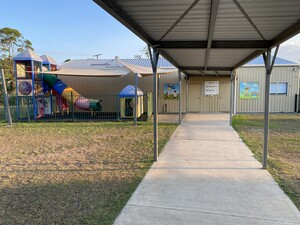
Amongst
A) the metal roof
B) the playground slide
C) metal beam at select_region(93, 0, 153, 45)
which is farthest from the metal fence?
metal beam at select_region(93, 0, 153, 45)

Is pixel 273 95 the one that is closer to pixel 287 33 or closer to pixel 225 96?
pixel 225 96

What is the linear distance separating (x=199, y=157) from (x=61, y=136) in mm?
5425

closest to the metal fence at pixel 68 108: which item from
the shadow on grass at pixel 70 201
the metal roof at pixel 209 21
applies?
the metal roof at pixel 209 21

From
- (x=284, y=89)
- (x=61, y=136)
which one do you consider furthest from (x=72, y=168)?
(x=284, y=89)

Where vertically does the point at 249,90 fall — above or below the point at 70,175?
above

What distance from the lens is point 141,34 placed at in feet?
15.0

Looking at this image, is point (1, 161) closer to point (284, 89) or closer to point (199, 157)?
point (199, 157)

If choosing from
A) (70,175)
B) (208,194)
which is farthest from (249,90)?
(70,175)

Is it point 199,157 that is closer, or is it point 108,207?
point 108,207

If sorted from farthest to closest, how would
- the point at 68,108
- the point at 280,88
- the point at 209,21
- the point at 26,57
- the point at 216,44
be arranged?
the point at 68,108 < the point at 280,88 < the point at 26,57 < the point at 216,44 < the point at 209,21

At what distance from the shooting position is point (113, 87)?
1770 cm

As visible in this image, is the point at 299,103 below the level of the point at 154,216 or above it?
above

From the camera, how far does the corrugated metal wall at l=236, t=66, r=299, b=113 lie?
53.1 feet

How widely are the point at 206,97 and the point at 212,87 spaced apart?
0.81 metres
